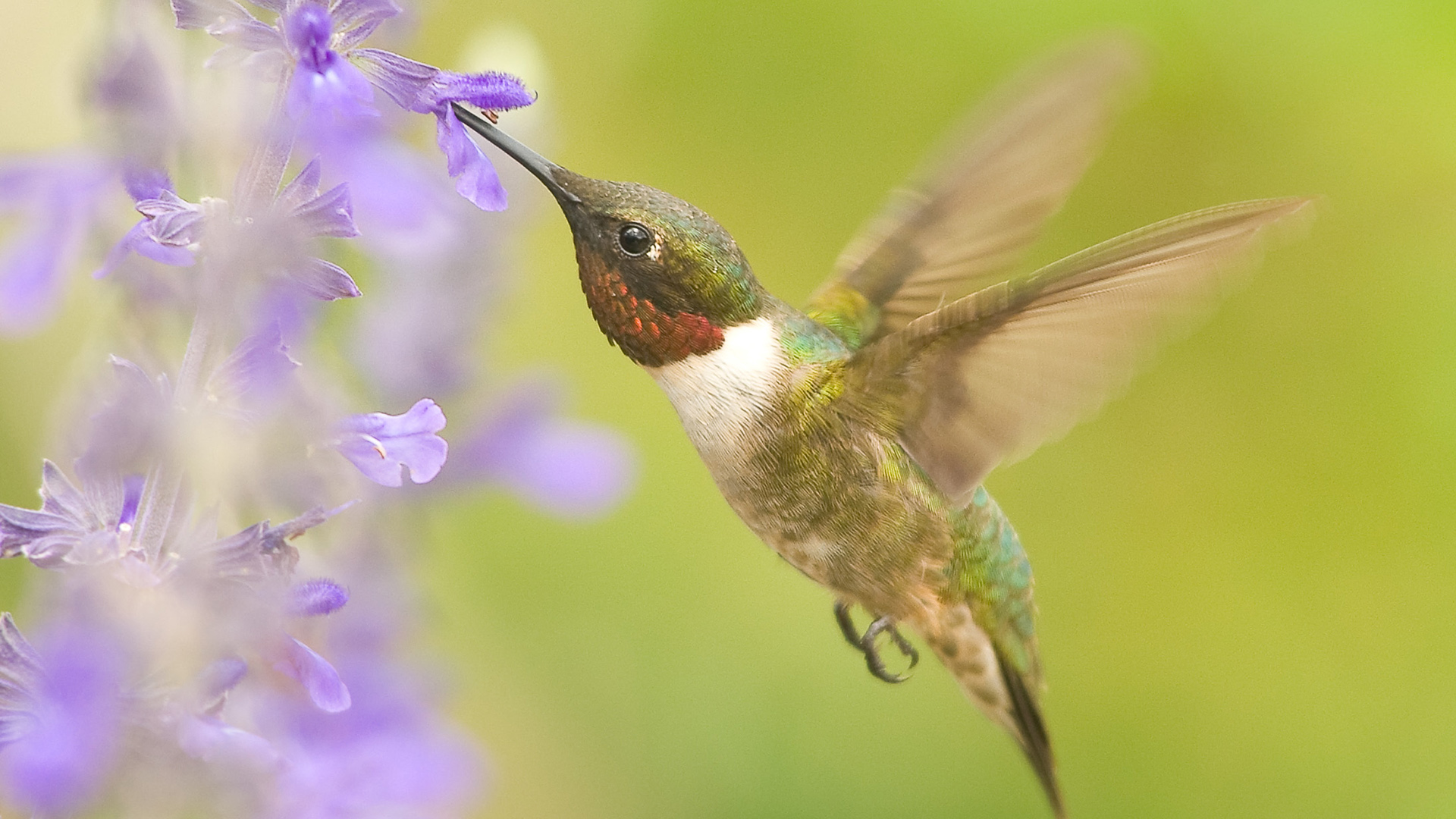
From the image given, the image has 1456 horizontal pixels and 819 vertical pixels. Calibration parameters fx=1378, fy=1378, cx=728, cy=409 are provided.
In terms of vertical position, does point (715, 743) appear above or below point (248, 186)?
below

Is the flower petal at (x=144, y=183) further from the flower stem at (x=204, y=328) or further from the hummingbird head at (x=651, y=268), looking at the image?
the hummingbird head at (x=651, y=268)

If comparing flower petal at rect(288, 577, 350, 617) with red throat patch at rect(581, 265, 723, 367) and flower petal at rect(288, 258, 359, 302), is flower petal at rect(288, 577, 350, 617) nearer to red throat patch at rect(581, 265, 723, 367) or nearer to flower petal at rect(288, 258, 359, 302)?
flower petal at rect(288, 258, 359, 302)

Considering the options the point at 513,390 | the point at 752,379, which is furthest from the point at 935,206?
the point at 513,390

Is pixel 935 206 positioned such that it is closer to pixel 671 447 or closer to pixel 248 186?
pixel 248 186

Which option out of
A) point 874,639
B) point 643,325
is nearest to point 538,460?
point 643,325

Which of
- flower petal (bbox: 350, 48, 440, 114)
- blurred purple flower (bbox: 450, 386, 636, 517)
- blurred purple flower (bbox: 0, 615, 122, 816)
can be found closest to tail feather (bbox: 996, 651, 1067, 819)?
blurred purple flower (bbox: 450, 386, 636, 517)

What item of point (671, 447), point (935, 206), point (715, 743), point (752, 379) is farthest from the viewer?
point (671, 447)

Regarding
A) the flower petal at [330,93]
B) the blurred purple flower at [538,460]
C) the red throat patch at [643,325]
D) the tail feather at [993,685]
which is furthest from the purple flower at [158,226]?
the tail feather at [993,685]
